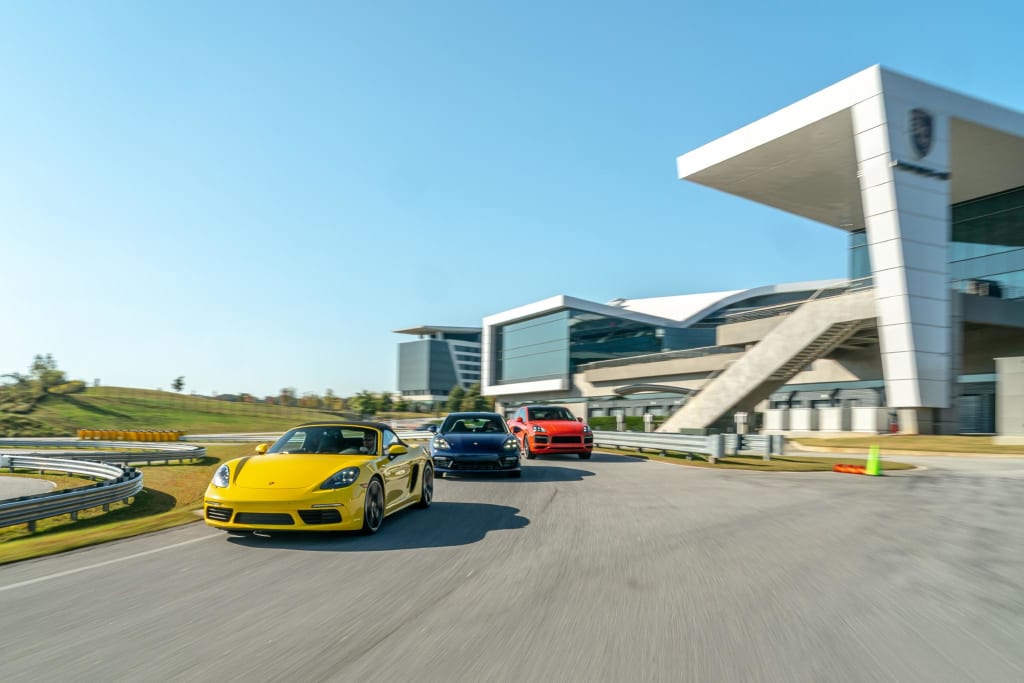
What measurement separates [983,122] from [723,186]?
12.7 meters

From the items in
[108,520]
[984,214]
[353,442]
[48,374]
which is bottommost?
[108,520]

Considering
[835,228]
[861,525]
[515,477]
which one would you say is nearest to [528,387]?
[835,228]

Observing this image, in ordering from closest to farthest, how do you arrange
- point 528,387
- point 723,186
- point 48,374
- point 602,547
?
point 602,547, point 723,186, point 48,374, point 528,387

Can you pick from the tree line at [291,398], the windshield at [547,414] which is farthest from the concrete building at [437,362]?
the windshield at [547,414]

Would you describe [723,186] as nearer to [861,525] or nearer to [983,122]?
[983,122]

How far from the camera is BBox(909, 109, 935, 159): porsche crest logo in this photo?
32562 mm

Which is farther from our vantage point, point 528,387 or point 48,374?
point 528,387

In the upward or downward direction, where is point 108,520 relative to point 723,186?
downward

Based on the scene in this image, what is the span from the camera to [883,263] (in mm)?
32469

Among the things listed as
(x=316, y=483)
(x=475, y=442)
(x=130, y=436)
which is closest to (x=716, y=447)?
(x=475, y=442)

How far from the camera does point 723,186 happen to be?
42.5m

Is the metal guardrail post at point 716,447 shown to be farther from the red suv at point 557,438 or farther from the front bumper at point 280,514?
the front bumper at point 280,514

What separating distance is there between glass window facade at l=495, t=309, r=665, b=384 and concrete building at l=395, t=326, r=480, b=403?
6950 cm

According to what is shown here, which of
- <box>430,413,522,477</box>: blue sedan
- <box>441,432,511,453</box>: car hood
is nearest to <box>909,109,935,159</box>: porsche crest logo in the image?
<box>430,413,522,477</box>: blue sedan
